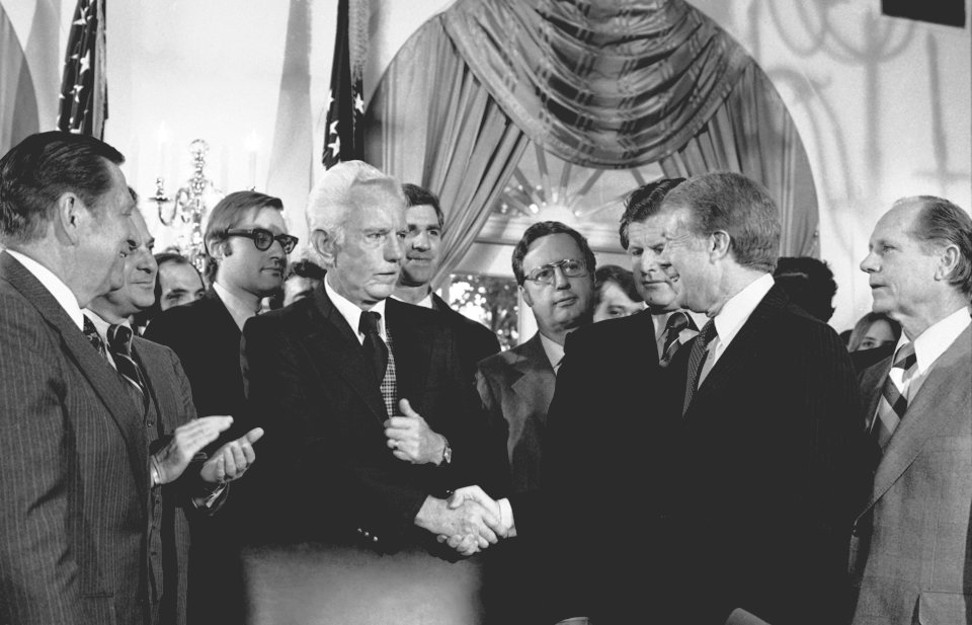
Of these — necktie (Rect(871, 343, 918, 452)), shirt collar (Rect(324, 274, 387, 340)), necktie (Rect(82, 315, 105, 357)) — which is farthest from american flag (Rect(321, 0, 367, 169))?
necktie (Rect(871, 343, 918, 452))

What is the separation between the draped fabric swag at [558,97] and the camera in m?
6.47

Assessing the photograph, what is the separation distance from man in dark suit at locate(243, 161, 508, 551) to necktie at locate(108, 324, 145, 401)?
0.89 feet

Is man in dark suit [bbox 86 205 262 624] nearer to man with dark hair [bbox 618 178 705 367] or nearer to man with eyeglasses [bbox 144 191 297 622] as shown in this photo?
man with eyeglasses [bbox 144 191 297 622]

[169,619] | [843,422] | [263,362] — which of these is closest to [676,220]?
[843,422]

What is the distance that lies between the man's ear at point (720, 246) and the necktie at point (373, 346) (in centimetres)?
86

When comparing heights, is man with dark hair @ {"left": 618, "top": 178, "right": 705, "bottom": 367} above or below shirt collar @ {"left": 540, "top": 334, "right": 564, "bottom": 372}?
above

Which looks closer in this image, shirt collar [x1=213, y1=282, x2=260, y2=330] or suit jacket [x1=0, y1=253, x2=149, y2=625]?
suit jacket [x1=0, y1=253, x2=149, y2=625]

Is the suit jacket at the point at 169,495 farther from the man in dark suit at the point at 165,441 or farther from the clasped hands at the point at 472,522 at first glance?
the clasped hands at the point at 472,522

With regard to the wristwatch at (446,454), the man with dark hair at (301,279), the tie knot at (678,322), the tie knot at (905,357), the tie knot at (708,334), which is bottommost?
the wristwatch at (446,454)

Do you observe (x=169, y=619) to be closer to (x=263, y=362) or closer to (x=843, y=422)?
(x=263, y=362)

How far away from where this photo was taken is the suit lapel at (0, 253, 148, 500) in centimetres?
192

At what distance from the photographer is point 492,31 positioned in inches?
259

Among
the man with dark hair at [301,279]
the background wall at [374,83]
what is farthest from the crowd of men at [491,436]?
the background wall at [374,83]

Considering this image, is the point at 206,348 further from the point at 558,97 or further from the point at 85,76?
the point at 558,97
